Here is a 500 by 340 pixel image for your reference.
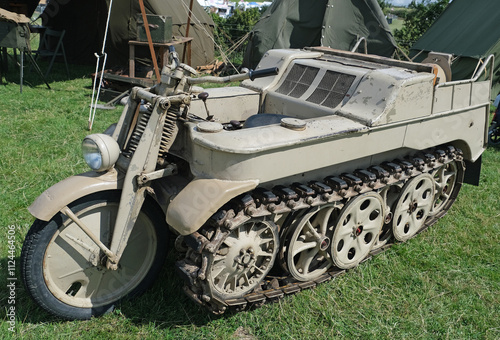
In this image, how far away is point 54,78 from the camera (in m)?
12.3

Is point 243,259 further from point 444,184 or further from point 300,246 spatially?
point 444,184

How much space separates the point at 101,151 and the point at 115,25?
348 inches

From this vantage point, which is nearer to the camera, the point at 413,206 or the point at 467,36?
the point at 413,206

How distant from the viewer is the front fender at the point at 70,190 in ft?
11.0

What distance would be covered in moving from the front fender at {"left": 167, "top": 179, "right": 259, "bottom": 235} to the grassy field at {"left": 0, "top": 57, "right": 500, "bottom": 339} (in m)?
0.94

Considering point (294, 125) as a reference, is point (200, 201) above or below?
below

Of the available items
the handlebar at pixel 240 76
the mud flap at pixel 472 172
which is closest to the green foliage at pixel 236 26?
the mud flap at pixel 472 172

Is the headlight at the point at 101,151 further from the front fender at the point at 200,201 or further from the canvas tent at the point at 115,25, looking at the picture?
the canvas tent at the point at 115,25

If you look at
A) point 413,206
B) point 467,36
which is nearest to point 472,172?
point 413,206

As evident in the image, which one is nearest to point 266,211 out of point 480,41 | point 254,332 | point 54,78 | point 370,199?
point 254,332

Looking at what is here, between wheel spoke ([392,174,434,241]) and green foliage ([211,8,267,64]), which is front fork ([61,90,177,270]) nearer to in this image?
wheel spoke ([392,174,434,241])

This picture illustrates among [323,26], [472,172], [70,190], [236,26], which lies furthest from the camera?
[236,26]

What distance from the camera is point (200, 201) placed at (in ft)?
10.8

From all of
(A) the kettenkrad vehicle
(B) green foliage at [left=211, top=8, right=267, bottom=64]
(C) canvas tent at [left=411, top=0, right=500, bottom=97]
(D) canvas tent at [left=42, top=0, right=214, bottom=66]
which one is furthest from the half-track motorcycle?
(B) green foliage at [left=211, top=8, right=267, bottom=64]
